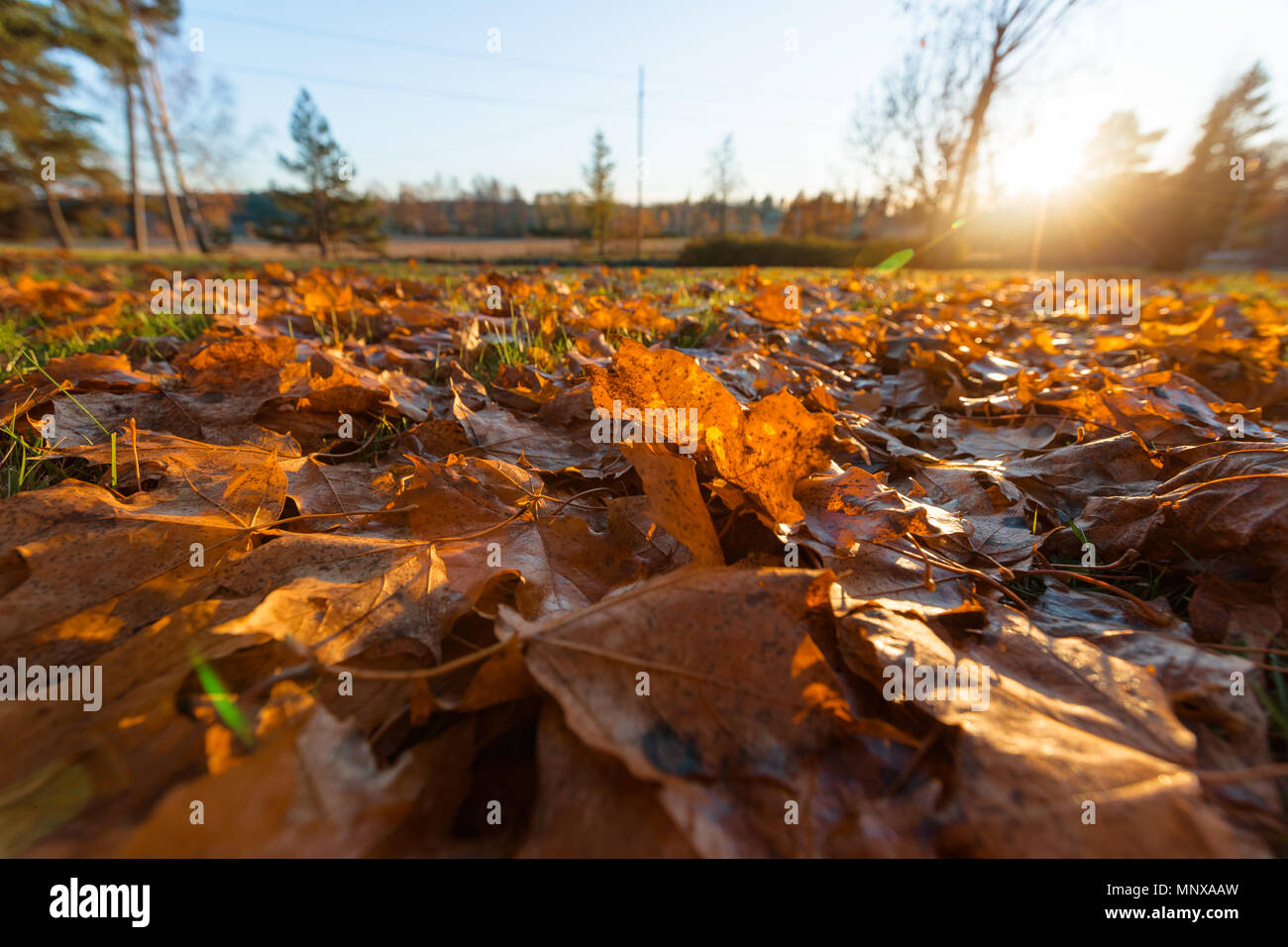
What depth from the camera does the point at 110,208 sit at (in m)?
34.1

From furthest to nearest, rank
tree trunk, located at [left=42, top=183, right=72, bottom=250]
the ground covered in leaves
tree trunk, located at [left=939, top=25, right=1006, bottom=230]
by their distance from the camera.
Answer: tree trunk, located at [left=42, top=183, right=72, bottom=250] → tree trunk, located at [left=939, top=25, right=1006, bottom=230] → the ground covered in leaves

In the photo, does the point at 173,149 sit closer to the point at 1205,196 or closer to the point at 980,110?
the point at 980,110

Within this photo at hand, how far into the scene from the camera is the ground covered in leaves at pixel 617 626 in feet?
1.74

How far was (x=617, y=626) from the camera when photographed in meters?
0.67

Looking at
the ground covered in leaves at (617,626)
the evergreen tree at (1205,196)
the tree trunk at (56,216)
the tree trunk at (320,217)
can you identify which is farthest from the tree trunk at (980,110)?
the tree trunk at (56,216)

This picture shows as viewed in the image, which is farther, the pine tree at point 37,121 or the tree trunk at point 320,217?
the tree trunk at point 320,217

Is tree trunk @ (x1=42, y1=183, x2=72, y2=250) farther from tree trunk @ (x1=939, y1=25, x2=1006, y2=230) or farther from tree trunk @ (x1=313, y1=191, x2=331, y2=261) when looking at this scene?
tree trunk @ (x1=939, y1=25, x2=1006, y2=230)

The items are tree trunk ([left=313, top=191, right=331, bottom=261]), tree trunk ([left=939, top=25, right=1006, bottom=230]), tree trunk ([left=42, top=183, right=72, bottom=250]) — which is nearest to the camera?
tree trunk ([left=939, top=25, right=1006, bottom=230])

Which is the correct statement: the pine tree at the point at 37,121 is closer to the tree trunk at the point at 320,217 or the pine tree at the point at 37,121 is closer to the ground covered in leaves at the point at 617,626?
the tree trunk at the point at 320,217

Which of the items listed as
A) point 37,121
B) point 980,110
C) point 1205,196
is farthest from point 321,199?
point 1205,196

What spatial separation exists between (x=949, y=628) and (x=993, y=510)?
53 centimetres

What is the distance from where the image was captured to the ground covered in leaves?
0.53 metres

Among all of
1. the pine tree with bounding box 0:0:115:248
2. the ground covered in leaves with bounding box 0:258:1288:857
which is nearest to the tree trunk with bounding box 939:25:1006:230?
the ground covered in leaves with bounding box 0:258:1288:857
